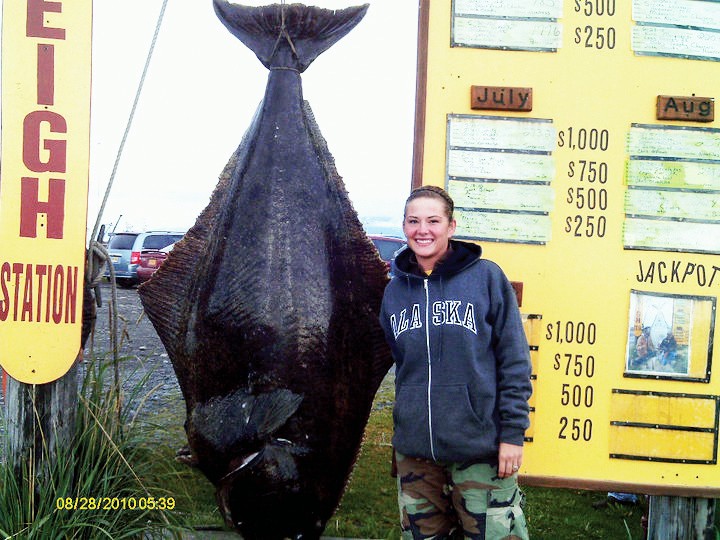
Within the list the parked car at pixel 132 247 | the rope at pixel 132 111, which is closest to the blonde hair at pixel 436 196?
the rope at pixel 132 111

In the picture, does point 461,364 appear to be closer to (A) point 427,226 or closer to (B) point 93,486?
(A) point 427,226

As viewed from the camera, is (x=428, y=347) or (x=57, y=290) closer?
(x=428, y=347)

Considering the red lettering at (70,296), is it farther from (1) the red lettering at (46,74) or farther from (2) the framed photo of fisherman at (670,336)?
(2) the framed photo of fisherman at (670,336)

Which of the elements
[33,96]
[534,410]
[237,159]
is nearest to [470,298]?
[534,410]

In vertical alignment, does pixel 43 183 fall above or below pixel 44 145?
below

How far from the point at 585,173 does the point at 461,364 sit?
44.5 inches

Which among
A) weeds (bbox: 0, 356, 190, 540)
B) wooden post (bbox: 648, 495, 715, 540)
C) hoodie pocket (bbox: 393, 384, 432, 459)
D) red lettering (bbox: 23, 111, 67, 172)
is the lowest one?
wooden post (bbox: 648, 495, 715, 540)

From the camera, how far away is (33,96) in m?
2.48

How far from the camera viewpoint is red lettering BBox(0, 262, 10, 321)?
8.26ft

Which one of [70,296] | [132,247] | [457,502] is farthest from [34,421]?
[132,247]

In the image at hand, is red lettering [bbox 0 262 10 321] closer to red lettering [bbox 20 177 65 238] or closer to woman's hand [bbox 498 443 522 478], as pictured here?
red lettering [bbox 20 177 65 238]

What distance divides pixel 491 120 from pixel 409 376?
119cm

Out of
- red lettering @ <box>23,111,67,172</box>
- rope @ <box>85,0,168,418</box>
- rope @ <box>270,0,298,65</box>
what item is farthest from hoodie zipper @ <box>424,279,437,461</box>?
red lettering @ <box>23,111,67,172</box>

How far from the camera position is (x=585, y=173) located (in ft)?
8.91
